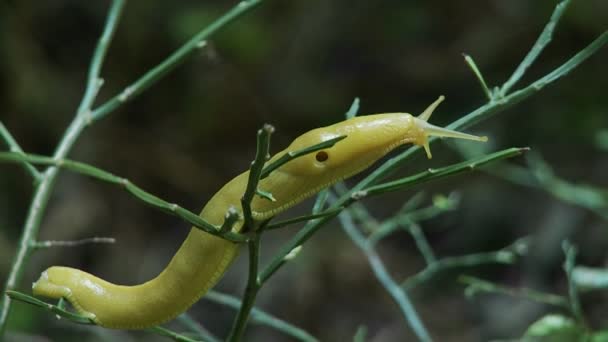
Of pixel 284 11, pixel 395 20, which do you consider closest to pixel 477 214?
pixel 395 20

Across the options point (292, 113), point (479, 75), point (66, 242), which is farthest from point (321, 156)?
point (292, 113)

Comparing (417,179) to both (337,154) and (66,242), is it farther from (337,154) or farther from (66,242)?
(66,242)

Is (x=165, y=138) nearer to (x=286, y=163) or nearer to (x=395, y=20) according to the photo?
(x=395, y=20)

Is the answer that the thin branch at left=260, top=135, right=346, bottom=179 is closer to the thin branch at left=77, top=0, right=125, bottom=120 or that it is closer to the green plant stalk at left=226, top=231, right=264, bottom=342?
the green plant stalk at left=226, top=231, right=264, bottom=342

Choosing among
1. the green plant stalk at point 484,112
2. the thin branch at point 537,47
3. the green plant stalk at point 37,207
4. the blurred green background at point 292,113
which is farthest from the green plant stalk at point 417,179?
the blurred green background at point 292,113

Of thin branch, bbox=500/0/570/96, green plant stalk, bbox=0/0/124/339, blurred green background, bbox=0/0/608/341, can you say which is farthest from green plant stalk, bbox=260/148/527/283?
blurred green background, bbox=0/0/608/341

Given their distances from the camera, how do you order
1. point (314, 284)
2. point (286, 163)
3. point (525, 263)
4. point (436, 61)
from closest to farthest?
point (286, 163), point (525, 263), point (314, 284), point (436, 61)

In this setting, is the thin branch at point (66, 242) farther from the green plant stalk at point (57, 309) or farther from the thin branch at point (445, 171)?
the thin branch at point (445, 171)
